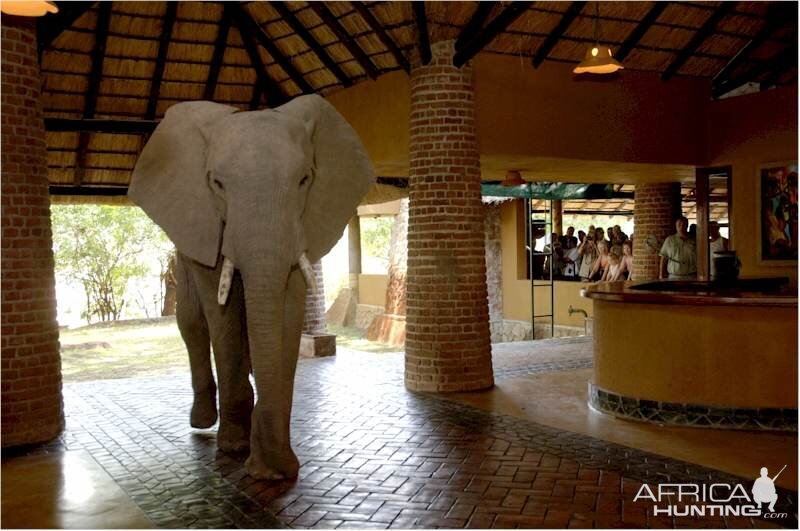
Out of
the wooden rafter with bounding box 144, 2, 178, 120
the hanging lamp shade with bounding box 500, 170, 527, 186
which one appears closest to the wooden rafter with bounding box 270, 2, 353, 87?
the wooden rafter with bounding box 144, 2, 178, 120

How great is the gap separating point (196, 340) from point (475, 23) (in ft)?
14.8

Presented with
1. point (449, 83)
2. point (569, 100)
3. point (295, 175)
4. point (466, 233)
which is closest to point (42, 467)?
point (295, 175)

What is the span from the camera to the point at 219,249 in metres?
5.56

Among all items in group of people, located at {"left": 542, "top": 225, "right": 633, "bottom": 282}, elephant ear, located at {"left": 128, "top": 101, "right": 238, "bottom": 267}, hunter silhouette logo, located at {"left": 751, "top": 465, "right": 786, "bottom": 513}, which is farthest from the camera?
group of people, located at {"left": 542, "top": 225, "right": 633, "bottom": 282}

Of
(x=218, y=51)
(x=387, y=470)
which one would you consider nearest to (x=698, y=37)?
(x=218, y=51)

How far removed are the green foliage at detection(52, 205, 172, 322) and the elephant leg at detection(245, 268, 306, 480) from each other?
18567 mm

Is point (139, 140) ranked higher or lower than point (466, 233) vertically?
higher

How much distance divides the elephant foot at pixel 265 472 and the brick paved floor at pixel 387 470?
0.33 feet

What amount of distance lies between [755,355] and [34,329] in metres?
6.34

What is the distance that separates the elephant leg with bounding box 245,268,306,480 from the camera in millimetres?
5391

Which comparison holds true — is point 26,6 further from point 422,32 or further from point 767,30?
point 767,30

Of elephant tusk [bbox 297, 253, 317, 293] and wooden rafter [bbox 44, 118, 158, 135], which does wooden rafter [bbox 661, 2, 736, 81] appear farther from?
elephant tusk [bbox 297, 253, 317, 293]

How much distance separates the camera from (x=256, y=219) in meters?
5.13

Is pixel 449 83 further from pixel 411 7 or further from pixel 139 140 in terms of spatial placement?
pixel 139 140
